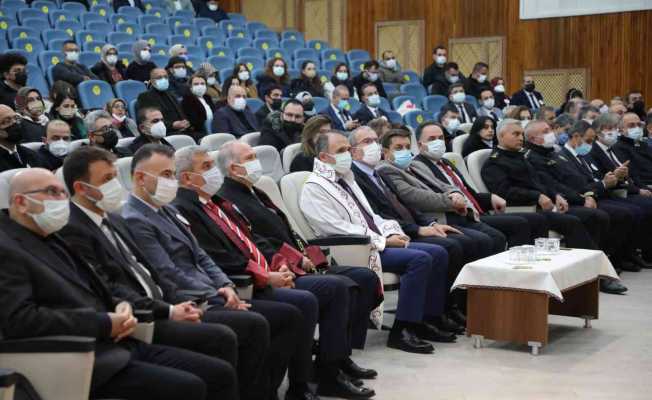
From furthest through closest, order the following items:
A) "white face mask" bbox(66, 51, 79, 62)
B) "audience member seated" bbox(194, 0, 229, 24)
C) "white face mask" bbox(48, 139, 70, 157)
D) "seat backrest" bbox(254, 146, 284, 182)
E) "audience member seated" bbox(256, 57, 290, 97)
→ 1. "audience member seated" bbox(194, 0, 229, 24)
2. "audience member seated" bbox(256, 57, 290, 97)
3. "white face mask" bbox(66, 51, 79, 62)
4. "seat backrest" bbox(254, 146, 284, 182)
5. "white face mask" bbox(48, 139, 70, 157)

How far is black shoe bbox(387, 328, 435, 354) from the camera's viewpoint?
186 inches

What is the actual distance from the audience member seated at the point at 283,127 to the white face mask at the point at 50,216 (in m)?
4.09

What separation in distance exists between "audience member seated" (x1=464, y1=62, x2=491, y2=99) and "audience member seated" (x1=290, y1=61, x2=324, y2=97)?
243 centimetres

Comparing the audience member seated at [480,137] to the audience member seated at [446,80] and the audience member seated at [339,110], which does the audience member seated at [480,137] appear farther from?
the audience member seated at [446,80]

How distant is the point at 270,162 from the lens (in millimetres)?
5871

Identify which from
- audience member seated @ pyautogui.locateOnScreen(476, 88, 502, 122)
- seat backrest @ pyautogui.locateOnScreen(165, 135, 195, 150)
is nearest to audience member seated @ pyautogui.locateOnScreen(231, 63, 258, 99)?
audience member seated @ pyautogui.locateOnScreen(476, 88, 502, 122)

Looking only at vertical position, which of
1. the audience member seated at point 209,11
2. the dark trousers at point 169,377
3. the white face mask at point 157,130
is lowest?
the dark trousers at point 169,377

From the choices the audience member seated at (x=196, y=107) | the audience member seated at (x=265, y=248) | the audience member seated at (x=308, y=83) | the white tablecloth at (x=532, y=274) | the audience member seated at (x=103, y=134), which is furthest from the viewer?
the audience member seated at (x=308, y=83)

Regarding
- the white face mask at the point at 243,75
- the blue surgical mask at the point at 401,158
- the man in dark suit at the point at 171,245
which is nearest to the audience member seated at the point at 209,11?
the white face mask at the point at 243,75

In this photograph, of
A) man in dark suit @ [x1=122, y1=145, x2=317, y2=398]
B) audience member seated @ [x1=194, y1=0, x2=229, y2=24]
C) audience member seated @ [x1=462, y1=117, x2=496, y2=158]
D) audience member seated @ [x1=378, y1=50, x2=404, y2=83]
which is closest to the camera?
man in dark suit @ [x1=122, y1=145, x2=317, y2=398]

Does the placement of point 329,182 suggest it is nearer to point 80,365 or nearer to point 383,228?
point 383,228

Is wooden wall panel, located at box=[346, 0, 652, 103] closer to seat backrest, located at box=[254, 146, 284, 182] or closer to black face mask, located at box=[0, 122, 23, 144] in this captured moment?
seat backrest, located at box=[254, 146, 284, 182]

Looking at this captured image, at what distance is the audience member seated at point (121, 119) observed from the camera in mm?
7301

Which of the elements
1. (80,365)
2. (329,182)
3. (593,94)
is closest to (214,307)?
(80,365)
